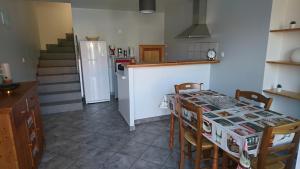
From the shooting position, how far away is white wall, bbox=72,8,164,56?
190 inches

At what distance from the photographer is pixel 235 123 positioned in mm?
1479

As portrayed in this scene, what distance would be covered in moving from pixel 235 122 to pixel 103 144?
6.15ft

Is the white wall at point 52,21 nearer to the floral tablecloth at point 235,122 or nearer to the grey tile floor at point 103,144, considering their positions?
the grey tile floor at point 103,144

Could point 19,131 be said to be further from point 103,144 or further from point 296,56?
point 296,56

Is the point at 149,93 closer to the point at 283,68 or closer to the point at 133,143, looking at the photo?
the point at 133,143

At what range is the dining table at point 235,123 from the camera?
1.29 m

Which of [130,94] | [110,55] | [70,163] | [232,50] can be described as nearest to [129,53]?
[110,55]

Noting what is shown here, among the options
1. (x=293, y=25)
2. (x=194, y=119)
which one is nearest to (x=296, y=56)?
(x=293, y=25)

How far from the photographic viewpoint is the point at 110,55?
509cm

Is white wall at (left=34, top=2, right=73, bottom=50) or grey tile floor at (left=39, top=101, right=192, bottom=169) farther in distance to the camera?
white wall at (left=34, top=2, right=73, bottom=50)

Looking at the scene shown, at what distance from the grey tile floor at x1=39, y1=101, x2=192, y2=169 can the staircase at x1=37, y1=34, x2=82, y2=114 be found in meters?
0.33

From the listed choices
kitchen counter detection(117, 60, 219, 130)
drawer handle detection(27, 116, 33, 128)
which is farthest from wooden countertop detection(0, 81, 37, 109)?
kitchen counter detection(117, 60, 219, 130)

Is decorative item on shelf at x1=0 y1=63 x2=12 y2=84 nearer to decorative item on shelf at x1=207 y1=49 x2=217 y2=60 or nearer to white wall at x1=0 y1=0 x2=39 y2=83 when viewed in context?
white wall at x1=0 y1=0 x2=39 y2=83

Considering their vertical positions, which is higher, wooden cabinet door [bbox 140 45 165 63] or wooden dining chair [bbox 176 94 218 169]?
wooden cabinet door [bbox 140 45 165 63]
